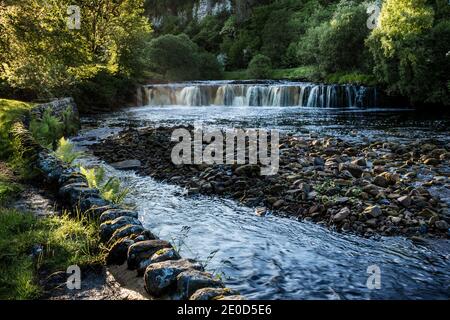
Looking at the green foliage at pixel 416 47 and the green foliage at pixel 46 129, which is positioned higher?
the green foliage at pixel 416 47

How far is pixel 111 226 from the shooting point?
6348 millimetres

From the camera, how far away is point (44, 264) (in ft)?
18.6

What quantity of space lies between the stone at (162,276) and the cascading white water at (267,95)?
2976 centimetres

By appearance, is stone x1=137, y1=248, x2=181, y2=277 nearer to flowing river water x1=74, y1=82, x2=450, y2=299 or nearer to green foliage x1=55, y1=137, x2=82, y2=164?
flowing river water x1=74, y1=82, x2=450, y2=299

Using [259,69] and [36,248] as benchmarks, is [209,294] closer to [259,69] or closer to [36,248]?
[36,248]

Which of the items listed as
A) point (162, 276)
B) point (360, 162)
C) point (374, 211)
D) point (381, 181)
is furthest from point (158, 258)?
point (360, 162)

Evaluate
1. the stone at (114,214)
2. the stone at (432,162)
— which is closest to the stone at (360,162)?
the stone at (432,162)

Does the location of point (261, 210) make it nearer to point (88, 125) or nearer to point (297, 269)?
point (297, 269)

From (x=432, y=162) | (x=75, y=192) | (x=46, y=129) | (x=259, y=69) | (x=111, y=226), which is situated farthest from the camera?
(x=259, y=69)

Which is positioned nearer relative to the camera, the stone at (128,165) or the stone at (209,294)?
the stone at (209,294)

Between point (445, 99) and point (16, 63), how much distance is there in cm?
2608

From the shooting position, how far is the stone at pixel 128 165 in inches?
538

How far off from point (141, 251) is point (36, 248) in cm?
167

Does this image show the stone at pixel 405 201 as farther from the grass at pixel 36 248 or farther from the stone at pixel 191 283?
the grass at pixel 36 248
